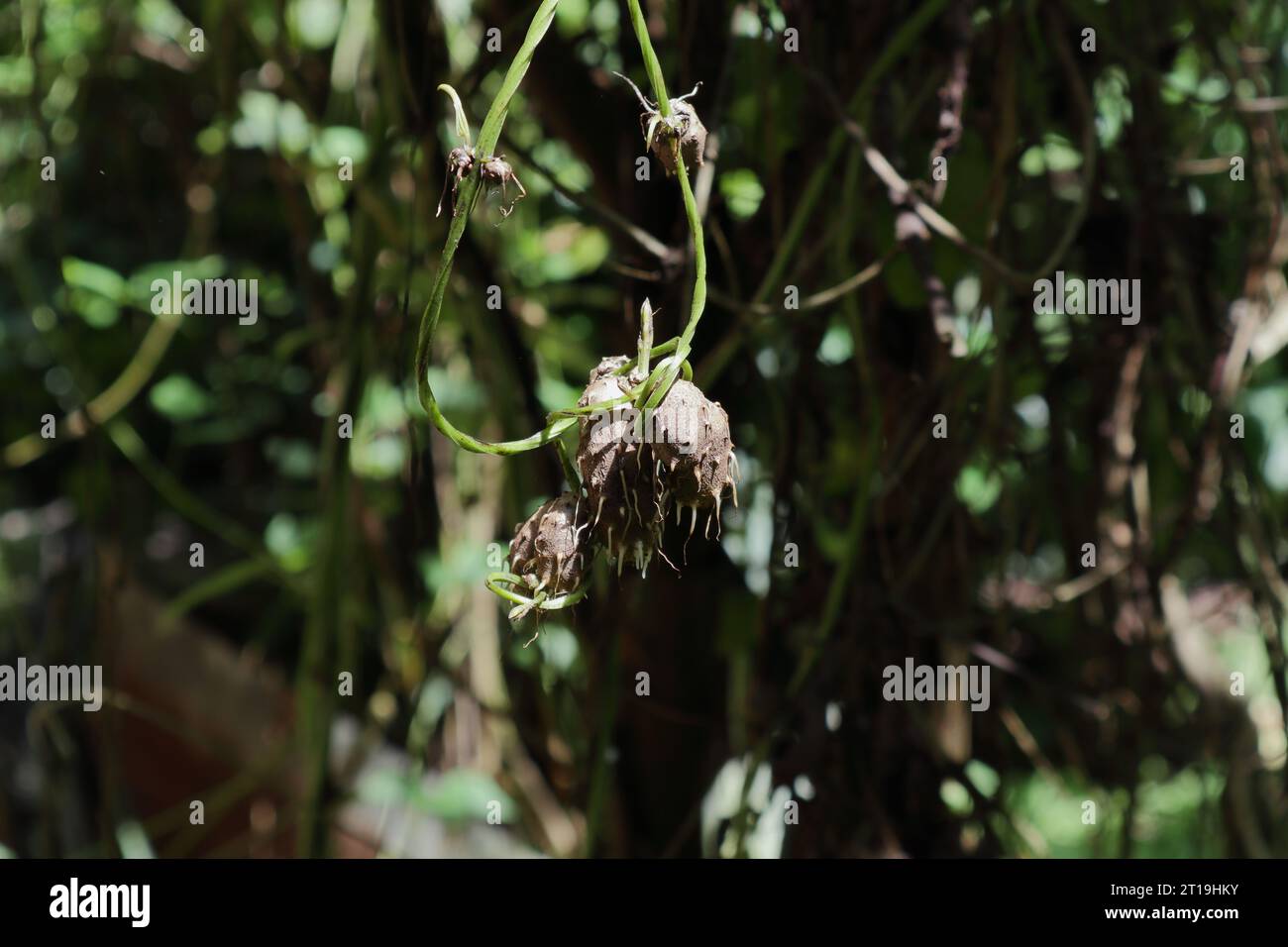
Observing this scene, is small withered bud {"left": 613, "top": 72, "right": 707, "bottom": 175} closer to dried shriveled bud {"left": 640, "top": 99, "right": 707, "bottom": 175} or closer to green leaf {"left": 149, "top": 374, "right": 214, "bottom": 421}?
dried shriveled bud {"left": 640, "top": 99, "right": 707, "bottom": 175}

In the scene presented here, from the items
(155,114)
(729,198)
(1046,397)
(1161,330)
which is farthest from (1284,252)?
(155,114)

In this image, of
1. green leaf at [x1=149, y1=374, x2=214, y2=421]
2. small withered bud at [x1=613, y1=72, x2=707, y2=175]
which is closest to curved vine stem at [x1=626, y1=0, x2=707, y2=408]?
small withered bud at [x1=613, y1=72, x2=707, y2=175]

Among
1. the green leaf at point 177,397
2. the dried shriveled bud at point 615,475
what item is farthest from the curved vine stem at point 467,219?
the green leaf at point 177,397

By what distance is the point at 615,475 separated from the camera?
1.56 feet

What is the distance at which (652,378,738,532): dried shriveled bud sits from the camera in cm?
47

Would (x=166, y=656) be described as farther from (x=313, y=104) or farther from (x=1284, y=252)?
(x=1284, y=252)

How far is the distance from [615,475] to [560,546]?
0.04 metres

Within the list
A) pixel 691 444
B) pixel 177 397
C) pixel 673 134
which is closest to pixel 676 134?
pixel 673 134

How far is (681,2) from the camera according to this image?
31.3 inches

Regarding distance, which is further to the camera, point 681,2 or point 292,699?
point 292,699

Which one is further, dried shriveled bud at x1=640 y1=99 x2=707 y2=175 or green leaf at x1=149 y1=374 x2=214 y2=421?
green leaf at x1=149 y1=374 x2=214 y2=421

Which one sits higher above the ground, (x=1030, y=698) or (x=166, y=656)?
(x=166, y=656)

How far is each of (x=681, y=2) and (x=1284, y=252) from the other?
0.55 metres

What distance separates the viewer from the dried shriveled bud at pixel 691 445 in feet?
1.54
